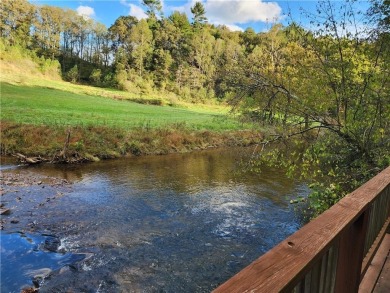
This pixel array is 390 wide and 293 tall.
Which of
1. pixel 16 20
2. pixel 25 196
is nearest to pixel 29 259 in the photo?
pixel 25 196

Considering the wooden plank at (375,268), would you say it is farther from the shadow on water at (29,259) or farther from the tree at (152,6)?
the tree at (152,6)

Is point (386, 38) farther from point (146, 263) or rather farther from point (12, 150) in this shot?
point (12, 150)

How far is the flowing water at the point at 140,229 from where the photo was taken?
6719 mm

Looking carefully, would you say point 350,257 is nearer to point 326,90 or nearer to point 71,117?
point 326,90

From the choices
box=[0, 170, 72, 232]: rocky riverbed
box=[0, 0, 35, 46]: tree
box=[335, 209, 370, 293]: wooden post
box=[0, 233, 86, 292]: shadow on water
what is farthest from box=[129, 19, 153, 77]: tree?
box=[335, 209, 370, 293]: wooden post

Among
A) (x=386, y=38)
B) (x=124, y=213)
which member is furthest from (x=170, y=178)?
(x=386, y=38)

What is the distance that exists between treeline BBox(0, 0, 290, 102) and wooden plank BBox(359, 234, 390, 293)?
2124 inches

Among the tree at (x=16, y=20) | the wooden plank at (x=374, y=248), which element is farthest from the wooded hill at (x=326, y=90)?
the tree at (x=16, y=20)

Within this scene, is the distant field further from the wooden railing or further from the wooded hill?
the wooden railing

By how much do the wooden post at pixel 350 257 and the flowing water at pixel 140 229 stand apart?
479cm

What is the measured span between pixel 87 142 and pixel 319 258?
18.5m

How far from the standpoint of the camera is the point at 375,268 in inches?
134

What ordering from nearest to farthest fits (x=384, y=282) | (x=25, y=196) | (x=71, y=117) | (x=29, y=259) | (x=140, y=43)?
(x=384, y=282)
(x=29, y=259)
(x=25, y=196)
(x=71, y=117)
(x=140, y=43)

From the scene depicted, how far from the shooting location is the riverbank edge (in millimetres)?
16797
